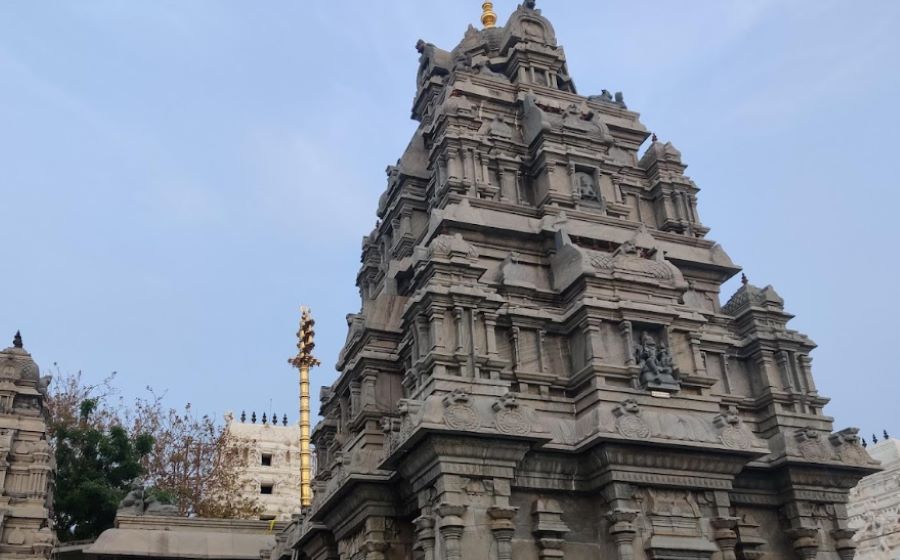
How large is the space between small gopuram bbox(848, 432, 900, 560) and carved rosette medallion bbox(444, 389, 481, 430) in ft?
121

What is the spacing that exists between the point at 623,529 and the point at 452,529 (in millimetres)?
3333

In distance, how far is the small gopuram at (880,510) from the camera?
1777 inches

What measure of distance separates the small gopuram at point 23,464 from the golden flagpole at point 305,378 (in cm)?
1247

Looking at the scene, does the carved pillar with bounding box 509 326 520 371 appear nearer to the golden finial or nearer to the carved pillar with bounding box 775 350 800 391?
the carved pillar with bounding box 775 350 800 391

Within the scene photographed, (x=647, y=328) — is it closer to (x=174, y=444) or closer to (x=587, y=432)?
(x=587, y=432)

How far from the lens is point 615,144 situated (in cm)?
2525

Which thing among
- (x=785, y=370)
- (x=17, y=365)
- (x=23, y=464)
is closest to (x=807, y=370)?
(x=785, y=370)

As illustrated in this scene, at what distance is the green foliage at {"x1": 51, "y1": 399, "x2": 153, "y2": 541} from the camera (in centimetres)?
3534

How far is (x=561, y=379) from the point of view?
18281 mm

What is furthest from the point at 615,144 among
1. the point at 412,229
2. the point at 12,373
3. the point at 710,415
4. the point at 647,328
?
the point at 12,373

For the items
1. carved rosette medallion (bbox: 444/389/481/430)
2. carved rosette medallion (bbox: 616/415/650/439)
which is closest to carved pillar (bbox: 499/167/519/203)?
carved rosette medallion (bbox: 616/415/650/439)

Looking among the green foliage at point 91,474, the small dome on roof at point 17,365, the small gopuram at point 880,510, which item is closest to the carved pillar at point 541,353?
the small dome on roof at point 17,365

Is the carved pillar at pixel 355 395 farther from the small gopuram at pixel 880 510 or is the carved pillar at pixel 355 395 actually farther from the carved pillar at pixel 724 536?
the small gopuram at pixel 880 510

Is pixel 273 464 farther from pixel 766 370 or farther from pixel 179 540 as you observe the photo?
pixel 766 370
